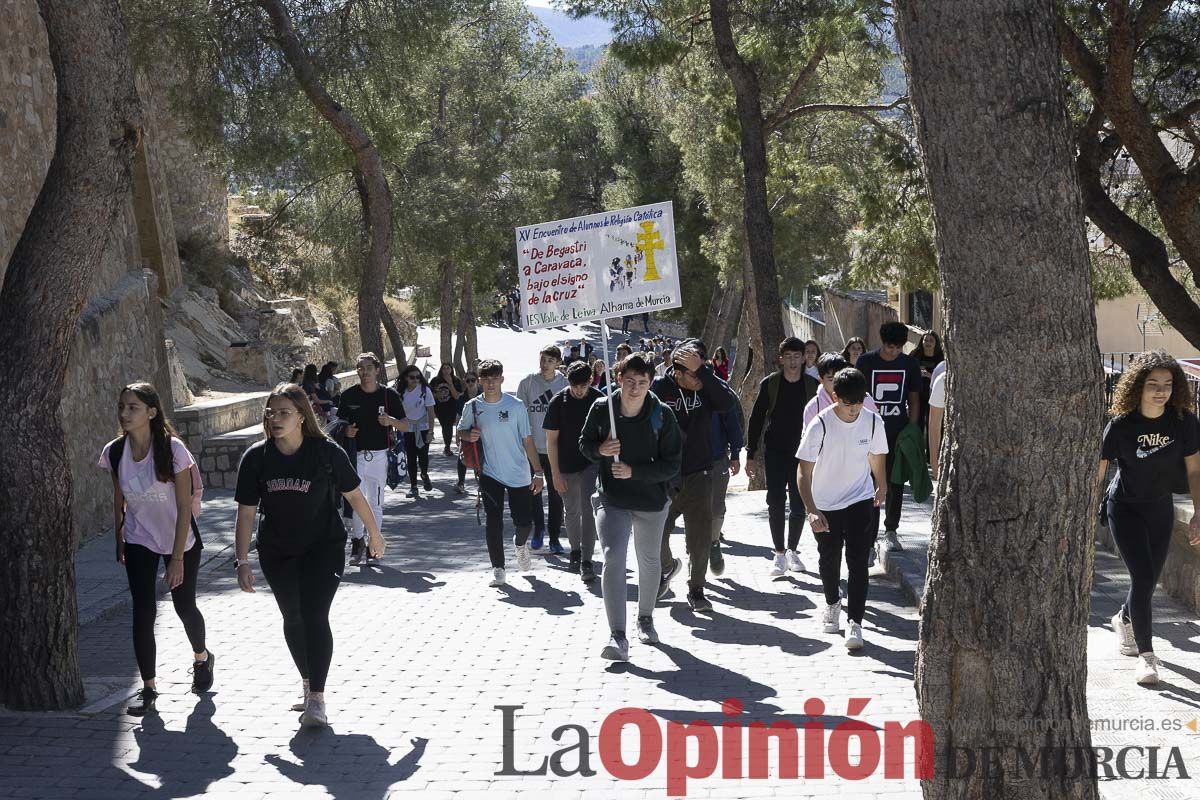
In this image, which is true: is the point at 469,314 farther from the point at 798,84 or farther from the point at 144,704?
the point at 144,704

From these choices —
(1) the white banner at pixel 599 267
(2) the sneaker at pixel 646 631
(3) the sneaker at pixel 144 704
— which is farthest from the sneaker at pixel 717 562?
(3) the sneaker at pixel 144 704

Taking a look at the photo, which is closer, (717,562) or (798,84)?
(717,562)

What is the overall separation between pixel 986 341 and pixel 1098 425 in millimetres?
454

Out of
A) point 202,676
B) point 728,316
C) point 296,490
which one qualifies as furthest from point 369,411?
point 728,316

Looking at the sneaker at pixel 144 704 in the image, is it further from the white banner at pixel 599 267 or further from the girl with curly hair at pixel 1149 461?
the girl with curly hair at pixel 1149 461

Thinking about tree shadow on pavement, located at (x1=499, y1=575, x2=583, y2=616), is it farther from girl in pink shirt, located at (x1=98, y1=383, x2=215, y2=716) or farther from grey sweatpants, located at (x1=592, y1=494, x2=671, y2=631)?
girl in pink shirt, located at (x1=98, y1=383, x2=215, y2=716)

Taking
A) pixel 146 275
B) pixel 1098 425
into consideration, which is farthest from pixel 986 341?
pixel 146 275

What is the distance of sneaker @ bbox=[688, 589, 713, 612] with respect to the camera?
8.99m

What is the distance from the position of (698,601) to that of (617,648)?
1624mm

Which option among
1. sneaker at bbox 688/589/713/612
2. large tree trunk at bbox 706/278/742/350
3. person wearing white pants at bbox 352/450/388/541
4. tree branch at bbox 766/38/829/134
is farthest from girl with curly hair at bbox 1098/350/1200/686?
large tree trunk at bbox 706/278/742/350

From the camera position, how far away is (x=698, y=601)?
29.6ft

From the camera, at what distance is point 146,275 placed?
17.2m

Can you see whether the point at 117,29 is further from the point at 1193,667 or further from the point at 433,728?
the point at 1193,667

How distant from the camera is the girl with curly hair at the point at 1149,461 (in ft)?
22.1
